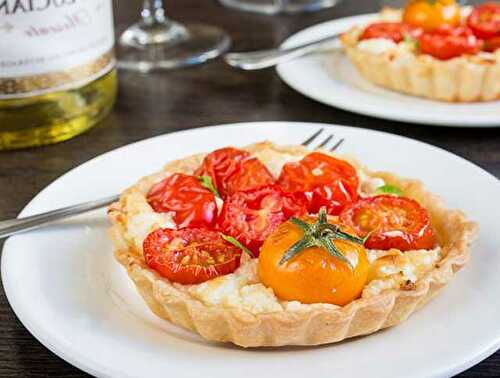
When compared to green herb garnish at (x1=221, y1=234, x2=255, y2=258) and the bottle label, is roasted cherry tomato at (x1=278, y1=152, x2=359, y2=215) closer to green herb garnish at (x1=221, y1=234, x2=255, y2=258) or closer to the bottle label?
green herb garnish at (x1=221, y1=234, x2=255, y2=258)

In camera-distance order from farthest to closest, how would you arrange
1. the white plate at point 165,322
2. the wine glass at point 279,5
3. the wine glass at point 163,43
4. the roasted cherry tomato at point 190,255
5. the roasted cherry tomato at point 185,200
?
the wine glass at point 279,5 < the wine glass at point 163,43 < the roasted cherry tomato at point 185,200 < the roasted cherry tomato at point 190,255 < the white plate at point 165,322

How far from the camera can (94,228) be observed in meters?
1.57

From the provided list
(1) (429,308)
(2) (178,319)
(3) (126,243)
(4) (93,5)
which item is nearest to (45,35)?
(4) (93,5)

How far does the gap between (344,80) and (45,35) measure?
771mm

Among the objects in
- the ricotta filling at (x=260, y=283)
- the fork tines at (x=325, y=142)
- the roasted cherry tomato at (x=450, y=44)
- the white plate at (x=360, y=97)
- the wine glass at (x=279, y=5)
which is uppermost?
the ricotta filling at (x=260, y=283)

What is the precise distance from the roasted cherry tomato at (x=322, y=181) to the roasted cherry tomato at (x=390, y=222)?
55mm

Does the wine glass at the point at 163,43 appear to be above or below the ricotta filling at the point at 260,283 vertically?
below

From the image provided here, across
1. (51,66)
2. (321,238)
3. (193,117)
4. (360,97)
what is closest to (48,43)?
(51,66)

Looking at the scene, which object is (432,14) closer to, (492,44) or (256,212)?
(492,44)

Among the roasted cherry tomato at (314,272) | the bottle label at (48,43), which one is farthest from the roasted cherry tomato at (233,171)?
the bottle label at (48,43)

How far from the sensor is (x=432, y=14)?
2416 millimetres

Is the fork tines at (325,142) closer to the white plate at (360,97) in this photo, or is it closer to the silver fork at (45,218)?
the white plate at (360,97)

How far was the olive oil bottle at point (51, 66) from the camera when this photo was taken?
190cm

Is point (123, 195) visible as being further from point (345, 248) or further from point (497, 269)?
point (497, 269)
